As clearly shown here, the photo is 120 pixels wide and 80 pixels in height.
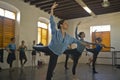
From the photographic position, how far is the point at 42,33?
Result: 10234mm

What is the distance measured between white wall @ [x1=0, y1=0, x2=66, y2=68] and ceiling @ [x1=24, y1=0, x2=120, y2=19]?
0.39 m

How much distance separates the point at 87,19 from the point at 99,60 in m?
2.90

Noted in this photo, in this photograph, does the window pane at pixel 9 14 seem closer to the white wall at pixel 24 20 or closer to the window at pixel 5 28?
the window at pixel 5 28

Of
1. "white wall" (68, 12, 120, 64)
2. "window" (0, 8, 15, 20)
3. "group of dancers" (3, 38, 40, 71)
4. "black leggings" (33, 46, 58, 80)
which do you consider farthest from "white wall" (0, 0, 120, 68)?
"black leggings" (33, 46, 58, 80)

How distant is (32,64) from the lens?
8750 millimetres

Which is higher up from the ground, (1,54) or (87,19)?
(87,19)

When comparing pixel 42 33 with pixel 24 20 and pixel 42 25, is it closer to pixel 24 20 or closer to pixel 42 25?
pixel 42 25

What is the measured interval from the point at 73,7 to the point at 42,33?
2594mm

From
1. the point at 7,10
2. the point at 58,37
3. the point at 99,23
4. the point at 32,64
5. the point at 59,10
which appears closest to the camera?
the point at 58,37

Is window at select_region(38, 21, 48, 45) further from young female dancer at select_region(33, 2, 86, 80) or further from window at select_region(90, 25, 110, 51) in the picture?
young female dancer at select_region(33, 2, 86, 80)

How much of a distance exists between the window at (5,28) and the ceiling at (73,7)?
4.51 ft

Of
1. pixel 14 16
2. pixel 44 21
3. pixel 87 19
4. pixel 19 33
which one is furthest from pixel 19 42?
pixel 87 19

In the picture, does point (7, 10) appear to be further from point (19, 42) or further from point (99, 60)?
point (99, 60)

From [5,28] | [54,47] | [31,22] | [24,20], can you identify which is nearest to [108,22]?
[31,22]
